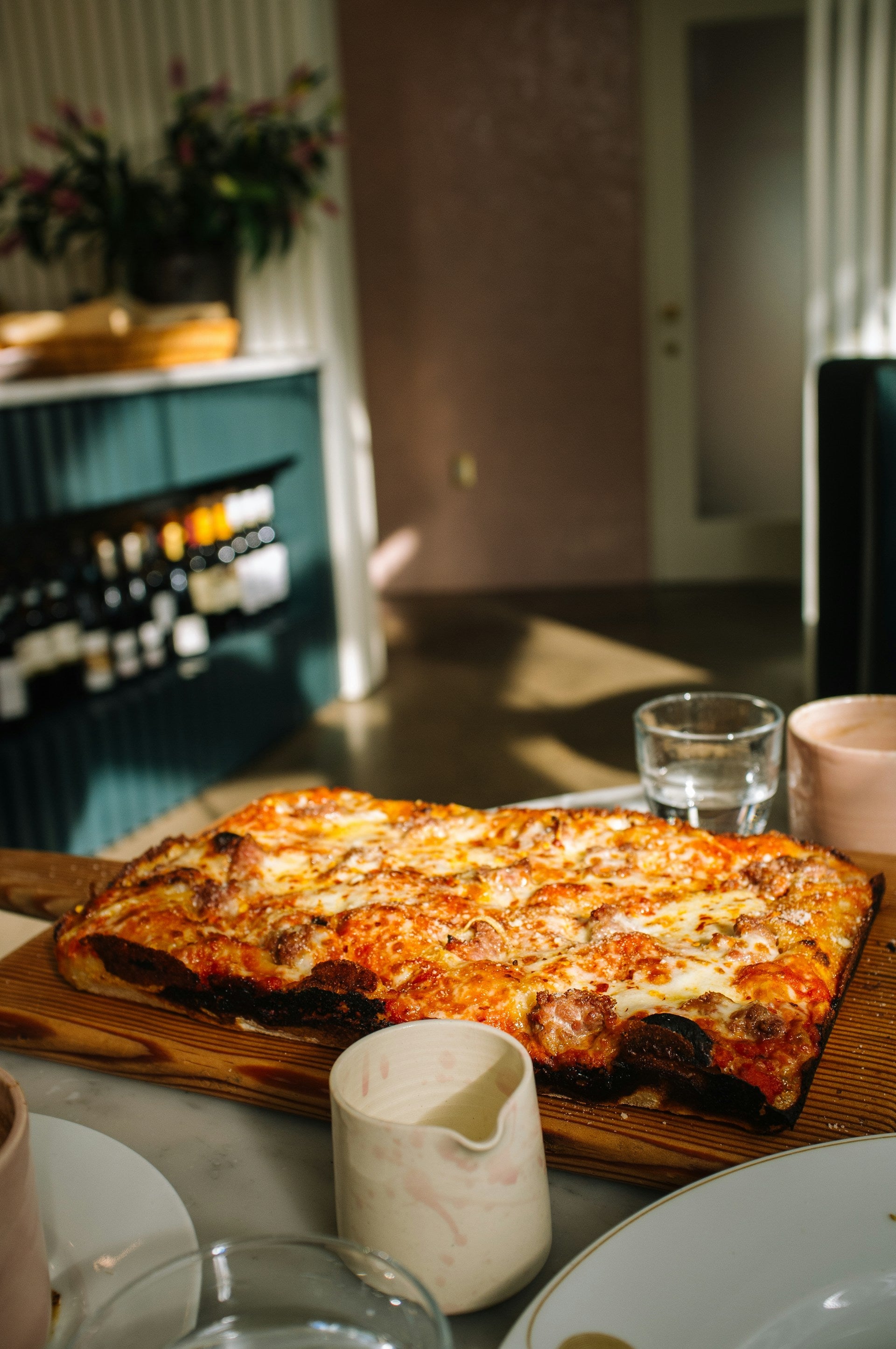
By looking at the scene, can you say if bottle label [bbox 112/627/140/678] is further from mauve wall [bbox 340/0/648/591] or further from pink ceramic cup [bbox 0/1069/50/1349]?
mauve wall [bbox 340/0/648/591]

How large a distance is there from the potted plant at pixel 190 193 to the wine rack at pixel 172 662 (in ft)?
1.32

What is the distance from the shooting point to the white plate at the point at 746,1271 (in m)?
0.44

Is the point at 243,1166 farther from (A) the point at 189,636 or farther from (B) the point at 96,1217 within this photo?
(A) the point at 189,636

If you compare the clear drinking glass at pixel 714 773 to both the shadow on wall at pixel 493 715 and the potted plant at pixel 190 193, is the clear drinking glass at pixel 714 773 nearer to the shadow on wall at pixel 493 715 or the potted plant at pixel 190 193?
the shadow on wall at pixel 493 715

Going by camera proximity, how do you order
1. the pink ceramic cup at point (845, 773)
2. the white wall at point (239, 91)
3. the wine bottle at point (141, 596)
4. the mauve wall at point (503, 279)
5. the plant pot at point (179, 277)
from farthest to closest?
the mauve wall at point (503, 279)
the white wall at point (239, 91)
the plant pot at point (179, 277)
the wine bottle at point (141, 596)
the pink ceramic cup at point (845, 773)

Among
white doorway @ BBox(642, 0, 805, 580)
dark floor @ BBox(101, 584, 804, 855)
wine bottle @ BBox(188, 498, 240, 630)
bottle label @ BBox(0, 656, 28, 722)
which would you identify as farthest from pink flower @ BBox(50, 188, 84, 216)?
white doorway @ BBox(642, 0, 805, 580)

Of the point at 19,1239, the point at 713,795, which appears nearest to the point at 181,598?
the point at 713,795

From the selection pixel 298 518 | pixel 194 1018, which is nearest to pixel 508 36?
pixel 298 518

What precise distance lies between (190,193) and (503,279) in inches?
83.3

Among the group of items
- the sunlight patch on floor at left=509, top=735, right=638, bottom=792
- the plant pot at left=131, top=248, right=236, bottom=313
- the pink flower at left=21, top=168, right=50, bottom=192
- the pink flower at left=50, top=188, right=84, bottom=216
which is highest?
the pink flower at left=21, top=168, right=50, bottom=192

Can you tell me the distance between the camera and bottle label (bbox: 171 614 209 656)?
2.99m

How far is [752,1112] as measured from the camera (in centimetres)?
56

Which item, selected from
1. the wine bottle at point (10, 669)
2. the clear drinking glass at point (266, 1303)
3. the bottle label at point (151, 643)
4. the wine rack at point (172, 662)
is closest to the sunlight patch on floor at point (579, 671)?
the wine rack at point (172, 662)

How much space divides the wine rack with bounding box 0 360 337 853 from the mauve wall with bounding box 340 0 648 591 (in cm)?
170
